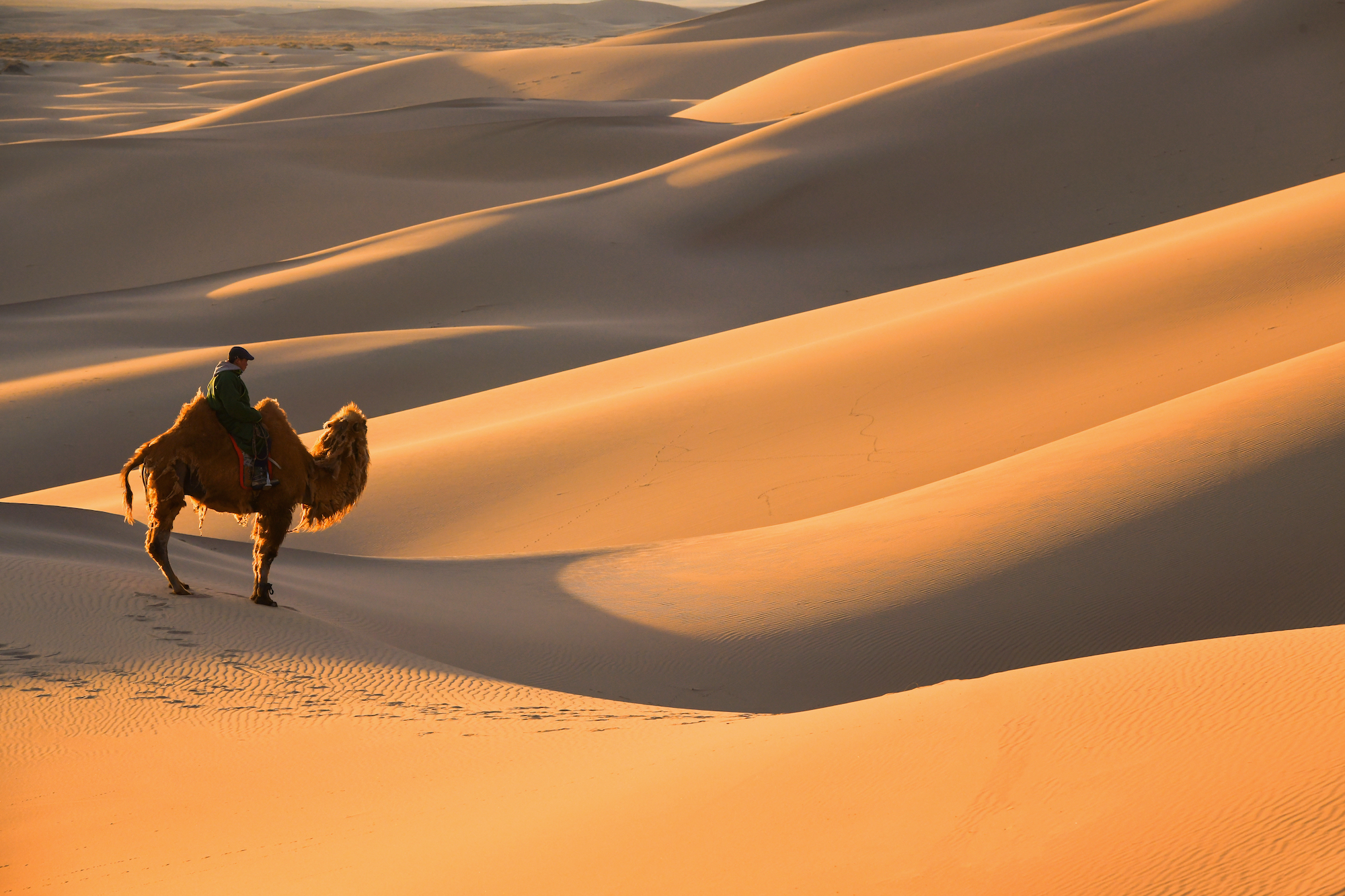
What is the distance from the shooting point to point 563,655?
20.1 ft

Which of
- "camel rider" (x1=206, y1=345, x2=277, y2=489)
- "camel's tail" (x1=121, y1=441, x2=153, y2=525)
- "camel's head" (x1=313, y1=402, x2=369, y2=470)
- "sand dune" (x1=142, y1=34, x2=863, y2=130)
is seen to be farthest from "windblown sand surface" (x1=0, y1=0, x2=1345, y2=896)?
"sand dune" (x1=142, y1=34, x2=863, y2=130)

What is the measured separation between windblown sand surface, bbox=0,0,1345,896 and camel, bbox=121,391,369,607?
0.35 metres

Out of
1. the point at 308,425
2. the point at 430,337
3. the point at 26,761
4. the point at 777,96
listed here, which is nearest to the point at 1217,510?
the point at 26,761

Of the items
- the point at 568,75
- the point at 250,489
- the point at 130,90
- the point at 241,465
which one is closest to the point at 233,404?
the point at 241,465

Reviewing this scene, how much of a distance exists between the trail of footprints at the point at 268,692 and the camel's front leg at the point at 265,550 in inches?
21.2

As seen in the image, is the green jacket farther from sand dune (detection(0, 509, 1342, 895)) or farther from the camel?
sand dune (detection(0, 509, 1342, 895))

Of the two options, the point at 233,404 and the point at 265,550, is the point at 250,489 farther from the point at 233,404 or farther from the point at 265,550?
the point at 233,404

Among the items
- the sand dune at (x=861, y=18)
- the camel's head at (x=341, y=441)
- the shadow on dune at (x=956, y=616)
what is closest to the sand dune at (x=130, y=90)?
the sand dune at (x=861, y=18)

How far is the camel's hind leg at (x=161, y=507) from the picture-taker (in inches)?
217

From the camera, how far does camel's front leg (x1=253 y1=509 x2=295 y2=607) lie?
585 centimetres

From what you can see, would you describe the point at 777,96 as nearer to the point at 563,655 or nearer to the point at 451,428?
the point at 451,428

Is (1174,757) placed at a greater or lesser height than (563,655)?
greater

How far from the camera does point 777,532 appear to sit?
7871mm

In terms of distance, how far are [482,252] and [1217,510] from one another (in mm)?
15769
